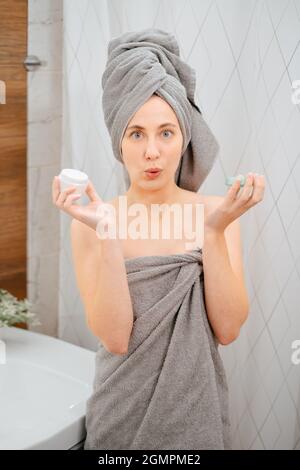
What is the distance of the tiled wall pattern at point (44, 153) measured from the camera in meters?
1.83

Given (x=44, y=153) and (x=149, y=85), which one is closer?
(x=149, y=85)

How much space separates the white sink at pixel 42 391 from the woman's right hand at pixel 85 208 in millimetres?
467

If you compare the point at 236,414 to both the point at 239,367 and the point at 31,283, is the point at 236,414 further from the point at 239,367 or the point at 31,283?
the point at 31,283

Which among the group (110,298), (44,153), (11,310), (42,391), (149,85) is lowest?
(42,391)

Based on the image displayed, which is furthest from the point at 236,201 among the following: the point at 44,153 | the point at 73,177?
the point at 44,153

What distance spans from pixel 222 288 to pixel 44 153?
93 cm

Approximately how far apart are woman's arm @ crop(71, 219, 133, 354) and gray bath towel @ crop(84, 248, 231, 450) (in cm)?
4

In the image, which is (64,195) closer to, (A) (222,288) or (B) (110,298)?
(B) (110,298)

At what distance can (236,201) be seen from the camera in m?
1.08

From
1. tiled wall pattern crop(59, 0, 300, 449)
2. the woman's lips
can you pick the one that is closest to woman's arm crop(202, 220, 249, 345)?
the woman's lips

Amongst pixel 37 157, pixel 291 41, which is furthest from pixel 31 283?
pixel 291 41

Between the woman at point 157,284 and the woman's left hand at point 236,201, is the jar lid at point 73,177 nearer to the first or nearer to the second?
the woman at point 157,284

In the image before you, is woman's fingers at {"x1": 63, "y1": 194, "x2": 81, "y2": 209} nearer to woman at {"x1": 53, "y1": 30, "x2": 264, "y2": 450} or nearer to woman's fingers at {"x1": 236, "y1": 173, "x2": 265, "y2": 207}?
woman at {"x1": 53, "y1": 30, "x2": 264, "y2": 450}

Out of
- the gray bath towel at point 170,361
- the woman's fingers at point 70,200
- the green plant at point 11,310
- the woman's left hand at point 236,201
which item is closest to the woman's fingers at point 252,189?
the woman's left hand at point 236,201
